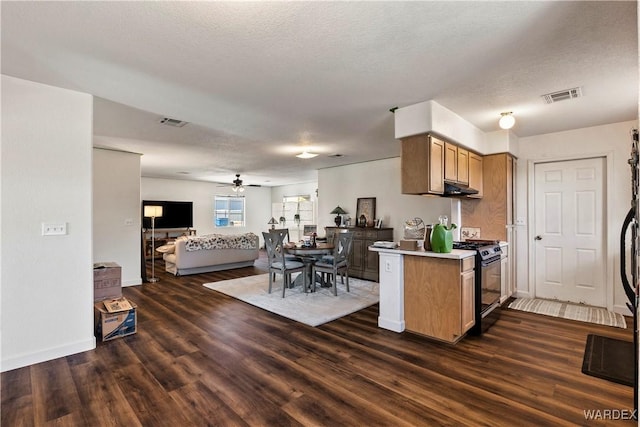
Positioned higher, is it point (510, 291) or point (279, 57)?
point (279, 57)

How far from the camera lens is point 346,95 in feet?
9.88

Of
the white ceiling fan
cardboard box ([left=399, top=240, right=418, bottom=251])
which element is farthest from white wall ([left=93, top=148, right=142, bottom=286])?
cardboard box ([left=399, top=240, right=418, bottom=251])

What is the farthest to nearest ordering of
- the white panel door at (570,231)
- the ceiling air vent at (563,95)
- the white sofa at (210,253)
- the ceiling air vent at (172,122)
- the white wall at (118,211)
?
the white sofa at (210,253) → the white wall at (118,211) → the white panel door at (570,231) → the ceiling air vent at (172,122) → the ceiling air vent at (563,95)

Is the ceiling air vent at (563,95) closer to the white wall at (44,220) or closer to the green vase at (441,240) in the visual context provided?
the green vase at (441,240)

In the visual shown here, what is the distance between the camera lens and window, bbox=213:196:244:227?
432 inches

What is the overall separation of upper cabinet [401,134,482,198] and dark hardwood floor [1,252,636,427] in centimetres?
165

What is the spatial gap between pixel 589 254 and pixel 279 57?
479 centimetres

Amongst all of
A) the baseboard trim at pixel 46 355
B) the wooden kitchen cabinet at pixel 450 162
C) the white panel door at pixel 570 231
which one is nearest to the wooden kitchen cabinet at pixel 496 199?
the white panel door at pixel 570 231

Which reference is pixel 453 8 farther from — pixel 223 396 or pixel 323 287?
pixel 323 287

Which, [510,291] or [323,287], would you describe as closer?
[510,291]

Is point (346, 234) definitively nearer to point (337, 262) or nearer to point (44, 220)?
point (337, 262)

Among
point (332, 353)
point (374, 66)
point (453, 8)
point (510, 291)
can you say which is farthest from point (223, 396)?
point (510, 291)

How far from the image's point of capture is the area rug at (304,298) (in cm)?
397

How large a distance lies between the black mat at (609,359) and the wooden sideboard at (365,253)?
3402mm
